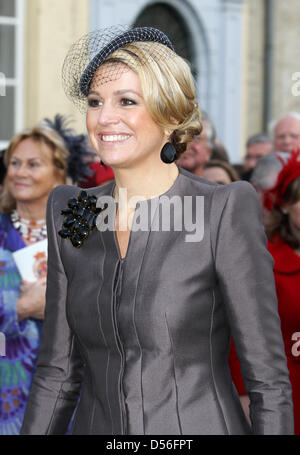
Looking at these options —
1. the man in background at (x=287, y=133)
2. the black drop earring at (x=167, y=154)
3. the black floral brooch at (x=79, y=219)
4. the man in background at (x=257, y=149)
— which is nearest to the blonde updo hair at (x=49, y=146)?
the black floral brooch at (x=79, y=219)

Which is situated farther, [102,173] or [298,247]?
[102,173]

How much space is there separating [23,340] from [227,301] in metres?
2.07

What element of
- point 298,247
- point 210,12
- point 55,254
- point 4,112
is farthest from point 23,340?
point 210,12

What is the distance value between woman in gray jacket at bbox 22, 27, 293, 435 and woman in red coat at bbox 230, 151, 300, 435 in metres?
1.23

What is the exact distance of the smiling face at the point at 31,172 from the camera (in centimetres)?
408

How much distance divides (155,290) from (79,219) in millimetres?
365

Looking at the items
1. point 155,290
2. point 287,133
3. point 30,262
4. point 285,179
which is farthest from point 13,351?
point 287,133

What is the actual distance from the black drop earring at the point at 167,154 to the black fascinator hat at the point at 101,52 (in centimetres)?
24

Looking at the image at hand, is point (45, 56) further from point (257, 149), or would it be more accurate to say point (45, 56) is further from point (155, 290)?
point (155, 290)

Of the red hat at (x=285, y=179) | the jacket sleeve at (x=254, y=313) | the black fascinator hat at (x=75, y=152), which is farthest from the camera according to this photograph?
the black fascinator hat at (x=75, y=152)

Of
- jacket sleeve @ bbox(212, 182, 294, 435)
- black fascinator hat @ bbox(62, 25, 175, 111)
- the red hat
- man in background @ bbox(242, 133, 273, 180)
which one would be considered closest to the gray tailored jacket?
jacket sleeve @ bbox(212, 182, 294, 435)

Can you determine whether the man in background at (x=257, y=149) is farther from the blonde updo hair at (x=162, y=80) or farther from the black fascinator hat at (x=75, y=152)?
the blonde updo hair at (x=162, y=80)

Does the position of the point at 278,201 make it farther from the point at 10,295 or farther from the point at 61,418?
the point at 61,418

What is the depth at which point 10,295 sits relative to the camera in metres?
3.80
